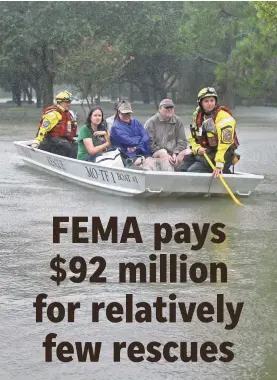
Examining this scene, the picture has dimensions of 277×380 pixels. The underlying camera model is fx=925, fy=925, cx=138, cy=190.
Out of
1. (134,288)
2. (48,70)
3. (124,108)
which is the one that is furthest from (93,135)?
(48,70)

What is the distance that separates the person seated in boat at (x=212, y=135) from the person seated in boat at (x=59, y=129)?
11.6 ft

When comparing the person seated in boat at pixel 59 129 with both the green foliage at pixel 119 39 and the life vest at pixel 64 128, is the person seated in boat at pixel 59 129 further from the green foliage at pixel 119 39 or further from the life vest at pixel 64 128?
the green foliage at pixel 119 39

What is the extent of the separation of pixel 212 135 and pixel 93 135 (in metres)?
2.36

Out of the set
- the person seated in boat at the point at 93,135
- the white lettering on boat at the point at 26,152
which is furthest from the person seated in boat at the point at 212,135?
the white lettering on boat at the point at 26,152

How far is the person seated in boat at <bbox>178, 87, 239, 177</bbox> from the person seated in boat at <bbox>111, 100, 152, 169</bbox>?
863mm

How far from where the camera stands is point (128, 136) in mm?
14461

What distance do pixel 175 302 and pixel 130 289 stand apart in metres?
0.57

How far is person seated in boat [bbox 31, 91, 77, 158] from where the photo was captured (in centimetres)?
1677

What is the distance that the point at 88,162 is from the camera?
47.9 feet

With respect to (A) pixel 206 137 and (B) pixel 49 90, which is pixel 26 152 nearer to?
(A) pixel 206 137

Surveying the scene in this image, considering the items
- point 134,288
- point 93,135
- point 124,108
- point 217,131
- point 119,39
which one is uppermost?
point 119,39

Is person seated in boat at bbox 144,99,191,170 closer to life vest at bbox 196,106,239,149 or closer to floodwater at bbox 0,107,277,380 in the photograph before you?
life vest at bbox 196,106,239,149

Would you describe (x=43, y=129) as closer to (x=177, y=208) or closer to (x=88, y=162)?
(x=88, y=162)

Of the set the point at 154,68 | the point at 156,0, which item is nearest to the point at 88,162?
the point at 156,0
